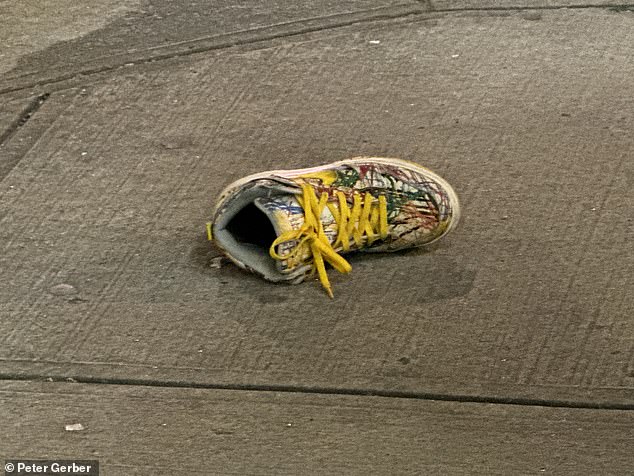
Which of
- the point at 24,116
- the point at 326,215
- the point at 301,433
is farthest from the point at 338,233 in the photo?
the point at 24,116

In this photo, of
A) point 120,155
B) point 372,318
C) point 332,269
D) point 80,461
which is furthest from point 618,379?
point 120,155

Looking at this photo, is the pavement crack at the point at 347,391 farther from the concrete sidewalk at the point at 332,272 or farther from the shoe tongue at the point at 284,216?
the shoe tongue at the point at 284,216

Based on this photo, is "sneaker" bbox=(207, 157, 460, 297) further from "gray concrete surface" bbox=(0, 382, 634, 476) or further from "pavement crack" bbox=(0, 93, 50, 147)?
"pavement crack" bbox=(0, 93, 50, 147)

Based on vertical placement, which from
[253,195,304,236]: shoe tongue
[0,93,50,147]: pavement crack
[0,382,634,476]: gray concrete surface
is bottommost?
[0,382,634,476]: gray concrete surface

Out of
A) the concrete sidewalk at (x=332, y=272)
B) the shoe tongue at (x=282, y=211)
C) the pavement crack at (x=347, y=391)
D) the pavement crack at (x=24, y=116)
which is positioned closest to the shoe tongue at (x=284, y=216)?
the shoe tongue at (x=282, y=211)

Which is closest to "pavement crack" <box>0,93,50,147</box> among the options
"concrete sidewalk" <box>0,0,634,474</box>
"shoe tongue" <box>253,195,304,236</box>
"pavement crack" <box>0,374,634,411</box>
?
"concrete sidewalk" <box>0,0,634,474</box>

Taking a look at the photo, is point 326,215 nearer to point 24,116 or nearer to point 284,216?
point 284,216

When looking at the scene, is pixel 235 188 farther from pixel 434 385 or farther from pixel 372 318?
pixel 434 385
